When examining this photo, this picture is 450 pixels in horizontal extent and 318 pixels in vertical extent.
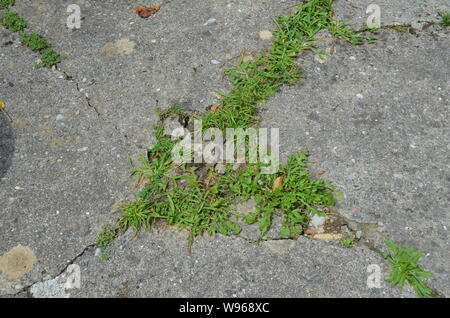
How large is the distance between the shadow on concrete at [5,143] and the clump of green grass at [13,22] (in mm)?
923

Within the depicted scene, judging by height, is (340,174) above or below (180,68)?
below

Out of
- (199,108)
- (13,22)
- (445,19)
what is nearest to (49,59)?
(13,22)

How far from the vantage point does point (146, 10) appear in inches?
153

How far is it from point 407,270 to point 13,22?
3395 mm

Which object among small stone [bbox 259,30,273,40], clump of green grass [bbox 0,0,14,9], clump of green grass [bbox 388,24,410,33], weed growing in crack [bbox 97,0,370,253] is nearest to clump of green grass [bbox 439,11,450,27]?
clump of green grass [bbox 388,24,410,33]

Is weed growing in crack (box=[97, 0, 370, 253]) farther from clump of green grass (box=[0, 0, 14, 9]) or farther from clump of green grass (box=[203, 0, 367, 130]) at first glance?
clump of green grass (box=[0, 0, 14, 9])

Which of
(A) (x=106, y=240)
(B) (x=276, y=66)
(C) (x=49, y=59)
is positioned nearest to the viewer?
(A) (x=106, y=240)

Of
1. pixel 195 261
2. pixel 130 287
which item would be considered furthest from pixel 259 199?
pixel 130 287

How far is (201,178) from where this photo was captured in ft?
9.36

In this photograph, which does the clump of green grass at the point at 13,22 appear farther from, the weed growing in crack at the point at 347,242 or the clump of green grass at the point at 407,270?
the clump of green grass at the point at 407,270

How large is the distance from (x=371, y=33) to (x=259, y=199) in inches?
67.4

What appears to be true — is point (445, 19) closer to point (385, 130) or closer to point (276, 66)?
point (385, 130)

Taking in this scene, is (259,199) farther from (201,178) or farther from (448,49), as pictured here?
(448,49)

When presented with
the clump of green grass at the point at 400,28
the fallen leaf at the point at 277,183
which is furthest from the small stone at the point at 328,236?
the clump of green grass at the point at 400,28
